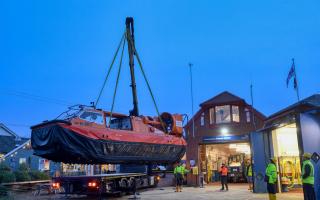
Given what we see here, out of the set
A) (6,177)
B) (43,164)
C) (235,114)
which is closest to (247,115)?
(235,114)

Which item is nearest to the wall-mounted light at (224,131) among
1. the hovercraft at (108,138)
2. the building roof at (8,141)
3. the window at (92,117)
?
the hovercraft at (108,138)

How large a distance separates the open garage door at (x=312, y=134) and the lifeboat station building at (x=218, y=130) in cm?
1447

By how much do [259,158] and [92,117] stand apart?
1094 centimetres

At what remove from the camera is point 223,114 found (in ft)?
94.5

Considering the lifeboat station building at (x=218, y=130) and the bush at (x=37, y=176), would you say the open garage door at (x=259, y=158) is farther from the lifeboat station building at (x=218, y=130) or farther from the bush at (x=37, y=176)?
the bush at (x=37, y=176)

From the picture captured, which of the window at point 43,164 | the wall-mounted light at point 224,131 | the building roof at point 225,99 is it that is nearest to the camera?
the building roof at point 225,99

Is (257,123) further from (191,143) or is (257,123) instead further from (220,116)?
(191,143)

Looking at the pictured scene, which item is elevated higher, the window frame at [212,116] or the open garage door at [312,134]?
the window frame at [212,116]

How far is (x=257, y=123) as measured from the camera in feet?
90.7

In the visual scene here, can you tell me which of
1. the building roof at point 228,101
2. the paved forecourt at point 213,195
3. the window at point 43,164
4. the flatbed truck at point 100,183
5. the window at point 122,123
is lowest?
the paved forecourt at point 213,195

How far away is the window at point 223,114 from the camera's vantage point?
93.7ft

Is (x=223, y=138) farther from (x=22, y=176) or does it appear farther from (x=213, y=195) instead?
(x=22, y=176)

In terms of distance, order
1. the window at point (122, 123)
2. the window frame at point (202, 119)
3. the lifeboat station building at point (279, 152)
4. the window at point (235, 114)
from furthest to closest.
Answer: the window frame at point (202, 119) → the window at point (235, 114) → the lifeboat station building at point (279, 152) → the window at point (122, 123)

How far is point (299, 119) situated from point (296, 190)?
814cm
